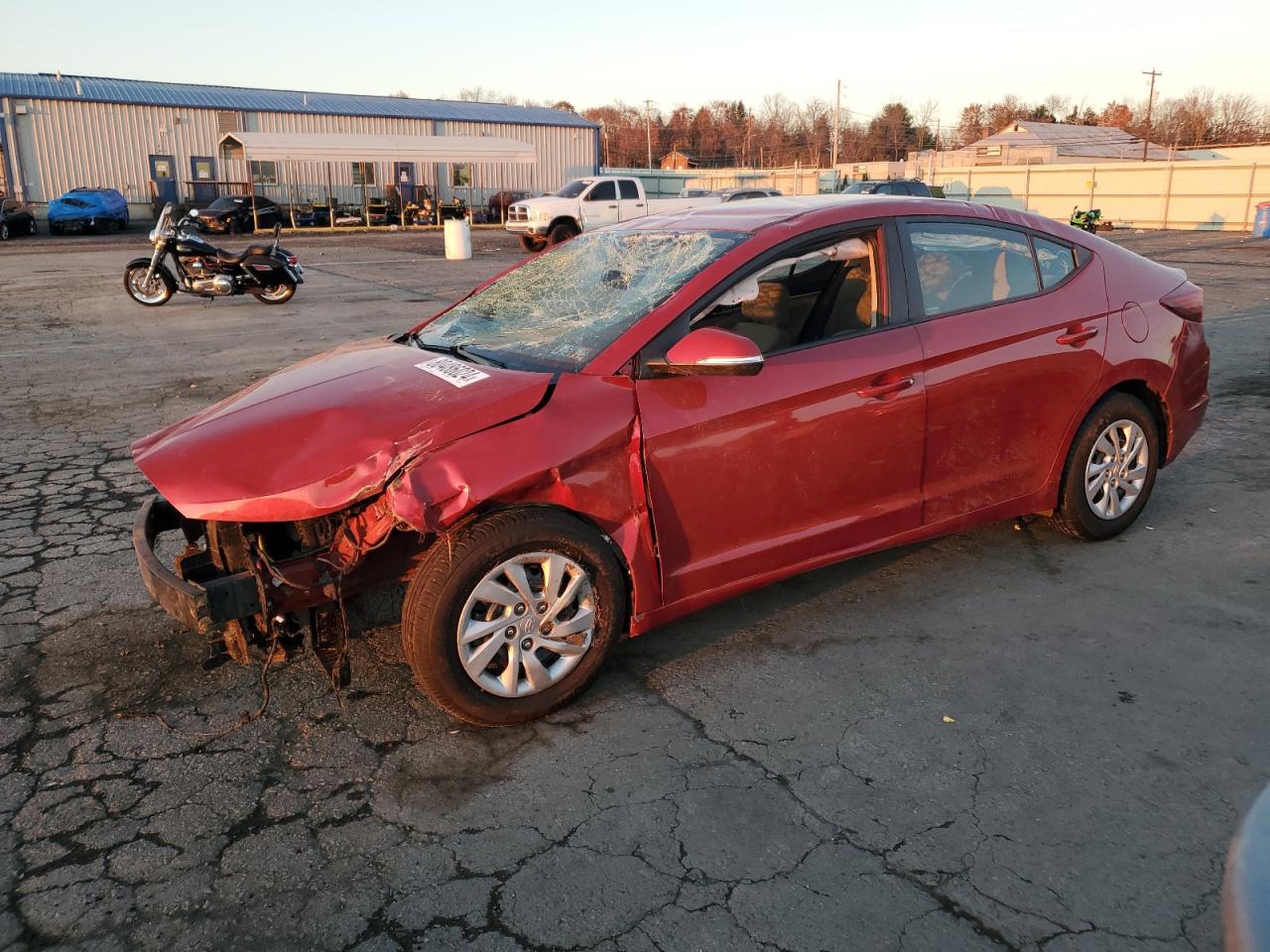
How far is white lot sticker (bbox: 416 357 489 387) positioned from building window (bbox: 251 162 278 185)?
4360 centimetres

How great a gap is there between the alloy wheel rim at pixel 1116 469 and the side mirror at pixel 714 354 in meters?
2.19

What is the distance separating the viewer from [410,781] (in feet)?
9.90

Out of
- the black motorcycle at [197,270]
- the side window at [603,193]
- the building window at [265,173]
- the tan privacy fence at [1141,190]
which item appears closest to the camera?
the black motorcycle at [197,270]

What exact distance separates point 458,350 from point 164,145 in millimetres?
45556

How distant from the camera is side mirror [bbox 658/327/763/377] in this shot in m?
3.29

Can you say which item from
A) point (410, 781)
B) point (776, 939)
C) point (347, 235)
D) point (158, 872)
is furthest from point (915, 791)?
point (347, 235)

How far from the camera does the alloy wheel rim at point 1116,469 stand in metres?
4.64

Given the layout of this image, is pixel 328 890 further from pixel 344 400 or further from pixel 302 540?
pixel 344 400

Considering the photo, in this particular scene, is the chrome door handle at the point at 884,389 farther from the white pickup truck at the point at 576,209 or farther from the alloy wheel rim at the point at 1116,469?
the white pickup truck at the point at 576,209

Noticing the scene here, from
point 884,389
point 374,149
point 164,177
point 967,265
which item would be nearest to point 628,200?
point 374,149

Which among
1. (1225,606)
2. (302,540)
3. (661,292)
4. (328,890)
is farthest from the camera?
(1225,606)

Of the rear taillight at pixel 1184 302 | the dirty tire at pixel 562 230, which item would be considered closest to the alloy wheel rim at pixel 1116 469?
the rear taillight at pixel 1184 302

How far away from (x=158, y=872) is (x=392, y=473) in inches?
50.6

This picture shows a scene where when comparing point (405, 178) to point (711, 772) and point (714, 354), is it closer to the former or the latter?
point (714, 354)
